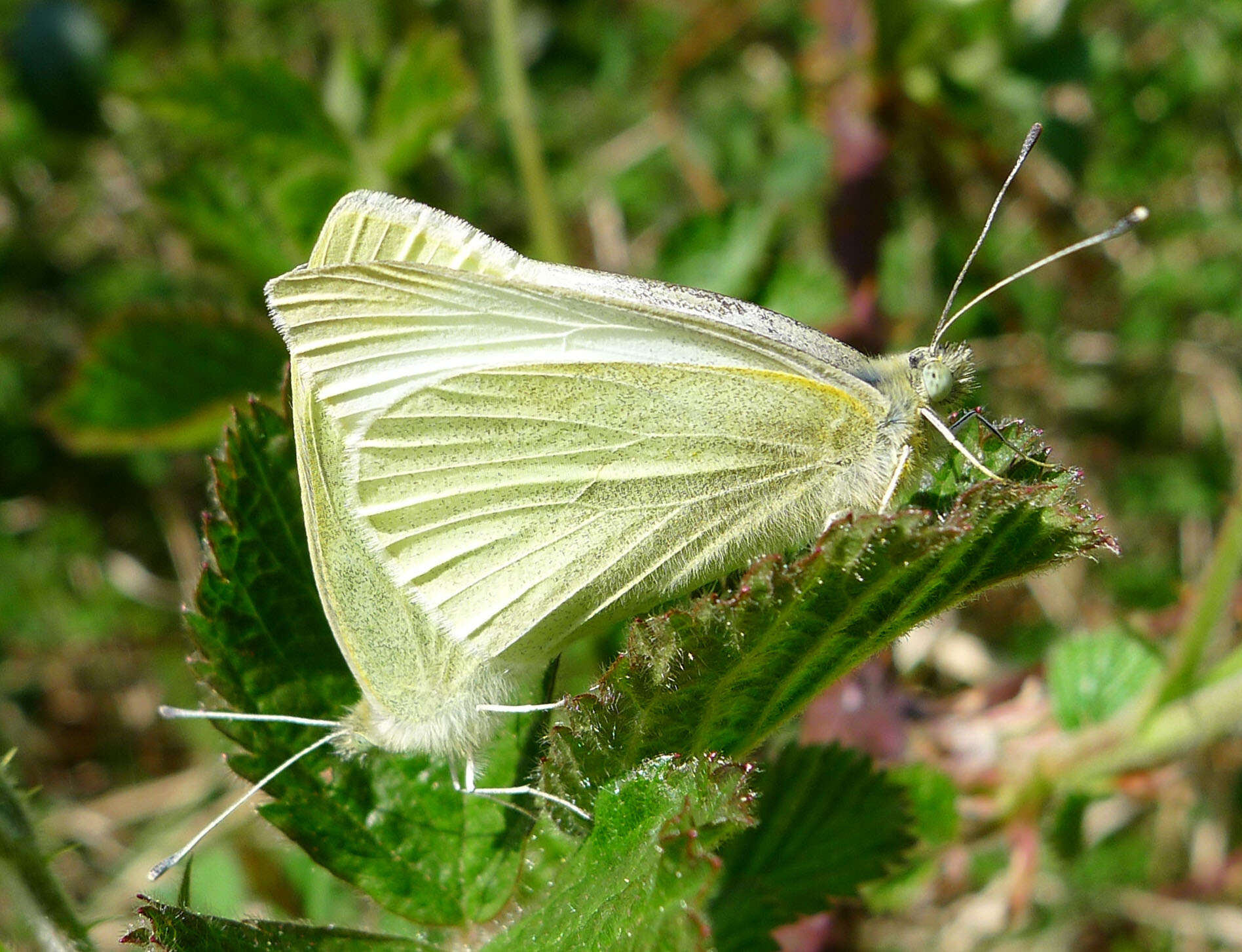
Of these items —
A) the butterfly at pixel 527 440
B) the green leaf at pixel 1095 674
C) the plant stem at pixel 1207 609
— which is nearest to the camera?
the butterfly at pixel 527 440

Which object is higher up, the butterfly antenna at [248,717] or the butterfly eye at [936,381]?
the butterfly eye at [936,381]

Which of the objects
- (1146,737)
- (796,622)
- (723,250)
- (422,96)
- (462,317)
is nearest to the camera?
(796,622)

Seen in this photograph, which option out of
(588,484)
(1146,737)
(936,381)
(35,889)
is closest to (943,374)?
(936,381)

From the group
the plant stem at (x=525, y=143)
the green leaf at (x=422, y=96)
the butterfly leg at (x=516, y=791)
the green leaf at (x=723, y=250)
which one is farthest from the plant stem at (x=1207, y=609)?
the green leaf at (x=422, y=96)

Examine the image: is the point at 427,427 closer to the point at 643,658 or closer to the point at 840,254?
the point at 643,658

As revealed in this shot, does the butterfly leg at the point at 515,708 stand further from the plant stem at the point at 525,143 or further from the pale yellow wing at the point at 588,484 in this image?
the plant stem at the point at 525,143

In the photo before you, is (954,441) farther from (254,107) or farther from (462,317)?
(254,107)

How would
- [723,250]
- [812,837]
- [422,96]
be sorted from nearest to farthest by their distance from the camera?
[812,837] → [723,250] → [422,96]
